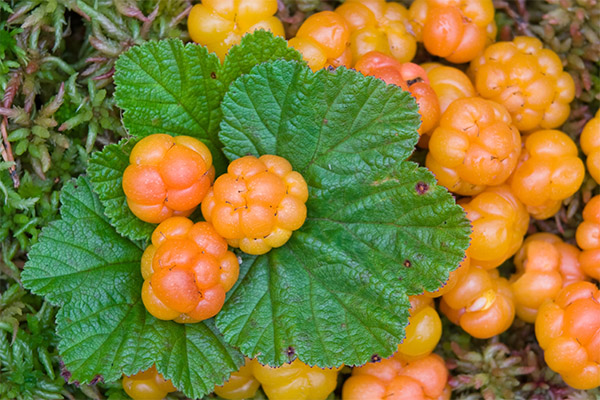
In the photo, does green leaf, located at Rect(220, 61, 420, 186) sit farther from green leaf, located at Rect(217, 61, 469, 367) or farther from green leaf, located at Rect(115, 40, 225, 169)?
green leaf, located at Rect(115, 40, 225, 169)

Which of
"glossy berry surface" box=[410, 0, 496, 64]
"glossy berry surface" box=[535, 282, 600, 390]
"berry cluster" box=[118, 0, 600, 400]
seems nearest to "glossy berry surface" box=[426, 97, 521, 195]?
"berry cluster" box=[118, 0, 600, 400]

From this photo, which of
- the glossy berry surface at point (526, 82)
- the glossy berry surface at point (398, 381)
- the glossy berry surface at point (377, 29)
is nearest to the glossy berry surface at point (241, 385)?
the glossy berry surface at point (398, 381)

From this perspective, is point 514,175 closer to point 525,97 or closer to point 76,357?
point 525,97

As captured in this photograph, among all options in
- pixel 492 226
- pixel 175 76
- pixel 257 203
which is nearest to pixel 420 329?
pixel 492 226

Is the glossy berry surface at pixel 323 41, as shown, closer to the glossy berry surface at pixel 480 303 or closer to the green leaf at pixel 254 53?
the green leaf at pixel 254 53

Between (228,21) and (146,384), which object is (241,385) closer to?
(146,384)

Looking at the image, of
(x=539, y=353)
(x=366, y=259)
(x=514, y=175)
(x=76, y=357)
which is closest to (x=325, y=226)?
(x=366, y=259)
